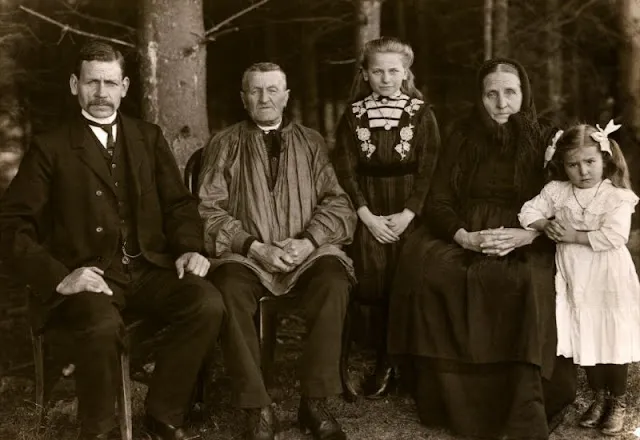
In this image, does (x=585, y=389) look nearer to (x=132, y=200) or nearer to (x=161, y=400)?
(x=161, y=400)

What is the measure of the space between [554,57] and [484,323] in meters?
7.30

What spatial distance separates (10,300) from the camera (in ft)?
24.8

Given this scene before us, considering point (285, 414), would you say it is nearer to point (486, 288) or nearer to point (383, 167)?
point (486, 288)

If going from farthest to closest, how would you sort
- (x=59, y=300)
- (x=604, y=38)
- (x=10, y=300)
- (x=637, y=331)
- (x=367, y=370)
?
(x=604, y=38)
(x=10, y=300)
(x=367, y=370)
(x=637, y=331)
(x=59, y=300)

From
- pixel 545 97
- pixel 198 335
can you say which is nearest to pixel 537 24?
pixel 545 97

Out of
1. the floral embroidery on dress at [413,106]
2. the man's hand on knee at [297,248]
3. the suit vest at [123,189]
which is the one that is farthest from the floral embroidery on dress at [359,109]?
the suit vest at [123,189]

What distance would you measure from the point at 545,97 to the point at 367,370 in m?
7.18

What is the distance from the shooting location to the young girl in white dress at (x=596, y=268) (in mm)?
3992

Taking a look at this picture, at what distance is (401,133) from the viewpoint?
4668 mm

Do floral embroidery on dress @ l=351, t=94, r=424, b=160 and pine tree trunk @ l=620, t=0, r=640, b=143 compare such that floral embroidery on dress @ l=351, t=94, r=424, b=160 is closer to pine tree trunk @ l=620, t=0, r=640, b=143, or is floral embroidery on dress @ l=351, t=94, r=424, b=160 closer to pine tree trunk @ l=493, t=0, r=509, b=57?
pine tree trunk @ l=620, t=0, r=640, b=143

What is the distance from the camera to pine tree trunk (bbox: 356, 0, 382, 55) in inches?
257

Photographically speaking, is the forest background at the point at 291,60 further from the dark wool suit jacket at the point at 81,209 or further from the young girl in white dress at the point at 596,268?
the dark wool suit jacket at the point at 81,209

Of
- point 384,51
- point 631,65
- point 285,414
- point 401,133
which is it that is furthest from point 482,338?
point 631,65

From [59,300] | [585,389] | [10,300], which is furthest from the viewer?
[10,300]
